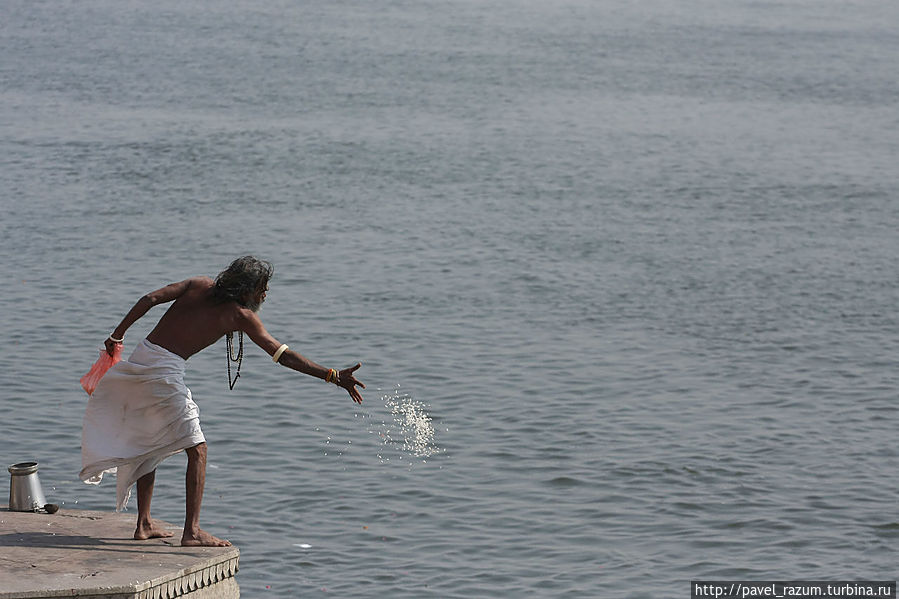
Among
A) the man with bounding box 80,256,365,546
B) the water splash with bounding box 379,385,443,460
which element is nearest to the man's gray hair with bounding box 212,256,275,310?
the man with bounding box 80,256,365,546

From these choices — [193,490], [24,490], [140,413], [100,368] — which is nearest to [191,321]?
[140,413]

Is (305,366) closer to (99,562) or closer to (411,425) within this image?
(99,562)

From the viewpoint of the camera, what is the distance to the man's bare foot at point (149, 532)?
29.1 ft

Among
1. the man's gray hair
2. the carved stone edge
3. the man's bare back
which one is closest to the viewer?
the carved stone edge

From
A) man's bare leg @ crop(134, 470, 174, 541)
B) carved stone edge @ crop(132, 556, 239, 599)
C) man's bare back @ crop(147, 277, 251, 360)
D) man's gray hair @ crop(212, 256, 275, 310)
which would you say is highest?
man's gray hair @ crop(212, 256, 275, 310)

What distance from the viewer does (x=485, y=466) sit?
42.9 ft

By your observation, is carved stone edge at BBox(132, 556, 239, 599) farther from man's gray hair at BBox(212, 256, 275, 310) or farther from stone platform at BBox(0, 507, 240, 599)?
man's gray hair at BBox(212, 256, 275, 310)

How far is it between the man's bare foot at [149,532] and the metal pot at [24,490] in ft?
3.48

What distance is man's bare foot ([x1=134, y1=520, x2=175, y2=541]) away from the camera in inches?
349

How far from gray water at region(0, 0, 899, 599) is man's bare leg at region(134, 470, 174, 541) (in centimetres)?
152

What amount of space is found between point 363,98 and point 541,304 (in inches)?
754

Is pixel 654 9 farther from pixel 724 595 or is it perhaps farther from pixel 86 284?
pixel 724 595

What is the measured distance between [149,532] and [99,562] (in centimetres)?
64

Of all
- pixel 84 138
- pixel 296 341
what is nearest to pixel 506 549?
pixel 296 341
